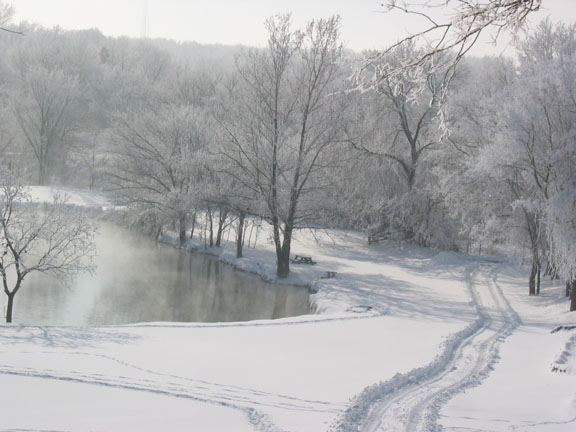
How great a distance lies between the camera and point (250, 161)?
24469 mm

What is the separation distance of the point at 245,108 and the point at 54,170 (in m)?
35.5

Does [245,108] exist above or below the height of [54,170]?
above

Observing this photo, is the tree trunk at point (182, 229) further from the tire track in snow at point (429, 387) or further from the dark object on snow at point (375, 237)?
the tire track in snow at point (429, 387)

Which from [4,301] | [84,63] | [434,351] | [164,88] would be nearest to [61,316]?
[4,301]

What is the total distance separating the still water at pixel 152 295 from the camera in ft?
55.0

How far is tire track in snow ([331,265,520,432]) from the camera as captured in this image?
698 centimetres

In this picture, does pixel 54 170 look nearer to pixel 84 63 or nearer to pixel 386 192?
pixel 84 63

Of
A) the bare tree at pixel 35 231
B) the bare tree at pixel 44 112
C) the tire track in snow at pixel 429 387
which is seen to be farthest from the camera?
the bare tree at pixel 44 112

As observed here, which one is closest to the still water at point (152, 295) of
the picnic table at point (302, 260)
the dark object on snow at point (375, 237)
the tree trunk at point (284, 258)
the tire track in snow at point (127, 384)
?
the tree trunk at point (284, 258)

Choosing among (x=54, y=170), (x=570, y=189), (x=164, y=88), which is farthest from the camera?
(x=164, y=88)

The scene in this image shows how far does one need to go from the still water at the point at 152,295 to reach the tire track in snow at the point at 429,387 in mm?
6850

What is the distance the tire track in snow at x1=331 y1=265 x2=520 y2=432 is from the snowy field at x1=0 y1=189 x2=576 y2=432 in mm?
29

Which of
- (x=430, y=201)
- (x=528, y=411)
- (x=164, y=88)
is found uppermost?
(x=164, y=88)

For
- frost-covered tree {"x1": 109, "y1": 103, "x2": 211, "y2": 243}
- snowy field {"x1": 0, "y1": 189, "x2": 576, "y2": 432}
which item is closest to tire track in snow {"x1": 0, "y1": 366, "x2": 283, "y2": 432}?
snowy field {"x1": 0, "y1": 189, "x2": 576, "y2": 432}
